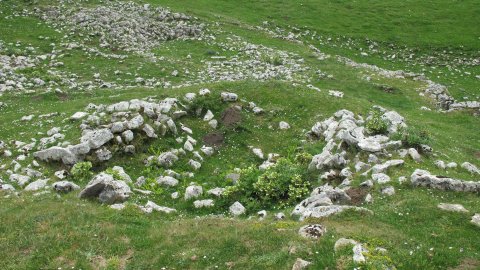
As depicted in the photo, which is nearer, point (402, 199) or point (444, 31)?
point (402, 199)

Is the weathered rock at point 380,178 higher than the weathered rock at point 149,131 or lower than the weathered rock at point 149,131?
higher

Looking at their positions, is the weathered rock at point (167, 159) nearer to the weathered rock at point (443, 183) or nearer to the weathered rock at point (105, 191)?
the weathered rock at point (105, 191)

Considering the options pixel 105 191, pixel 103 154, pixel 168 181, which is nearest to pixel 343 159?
pixel 168 181

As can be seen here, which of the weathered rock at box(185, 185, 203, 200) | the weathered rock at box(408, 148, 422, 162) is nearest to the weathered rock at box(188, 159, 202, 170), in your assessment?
the weathered rock at box(185, 185, 203, 200)

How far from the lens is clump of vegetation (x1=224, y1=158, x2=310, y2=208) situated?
1892 cm

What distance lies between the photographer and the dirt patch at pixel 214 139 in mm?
25266

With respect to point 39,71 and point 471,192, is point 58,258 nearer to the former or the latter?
point 471,192

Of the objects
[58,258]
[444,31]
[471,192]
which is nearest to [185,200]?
[58,258]

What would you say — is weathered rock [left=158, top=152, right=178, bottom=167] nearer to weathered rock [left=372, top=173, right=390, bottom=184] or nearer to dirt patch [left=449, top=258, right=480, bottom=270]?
weathered rock [left=372, top=173, right=390, bottom=184]

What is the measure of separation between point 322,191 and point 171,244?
666 cm

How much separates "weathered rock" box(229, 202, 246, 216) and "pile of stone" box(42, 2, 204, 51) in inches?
1203

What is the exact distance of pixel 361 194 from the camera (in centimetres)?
1719

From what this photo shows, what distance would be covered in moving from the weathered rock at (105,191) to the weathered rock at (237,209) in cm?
436

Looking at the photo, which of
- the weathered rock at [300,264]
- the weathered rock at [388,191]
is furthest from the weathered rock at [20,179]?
the weathered rock at [388,191]
